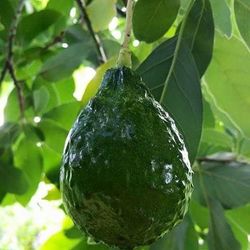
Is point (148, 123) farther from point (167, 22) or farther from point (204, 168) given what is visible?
point (204, 168)

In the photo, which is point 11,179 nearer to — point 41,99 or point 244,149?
point 41,99

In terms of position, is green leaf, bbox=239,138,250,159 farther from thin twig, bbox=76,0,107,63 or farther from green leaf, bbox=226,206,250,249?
thin twig, bbox=76,0,107,63

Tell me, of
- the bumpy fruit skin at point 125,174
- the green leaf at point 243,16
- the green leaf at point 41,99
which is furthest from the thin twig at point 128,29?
the green leaf at point 41,99

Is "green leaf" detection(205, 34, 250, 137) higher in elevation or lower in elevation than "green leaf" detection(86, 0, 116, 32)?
lower

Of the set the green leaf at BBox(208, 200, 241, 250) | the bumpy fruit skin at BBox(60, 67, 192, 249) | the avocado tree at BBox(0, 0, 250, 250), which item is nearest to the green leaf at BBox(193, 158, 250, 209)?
the avocado tree at BBox(0, 0, 250, 250)

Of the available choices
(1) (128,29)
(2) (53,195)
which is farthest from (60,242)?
(1) (128,29)

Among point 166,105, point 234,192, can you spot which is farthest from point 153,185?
point 234,192

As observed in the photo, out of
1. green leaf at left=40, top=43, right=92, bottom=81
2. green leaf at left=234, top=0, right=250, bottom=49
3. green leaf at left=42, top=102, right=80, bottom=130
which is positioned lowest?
green leaf at left=42, top=102, right=80, bottom=130
